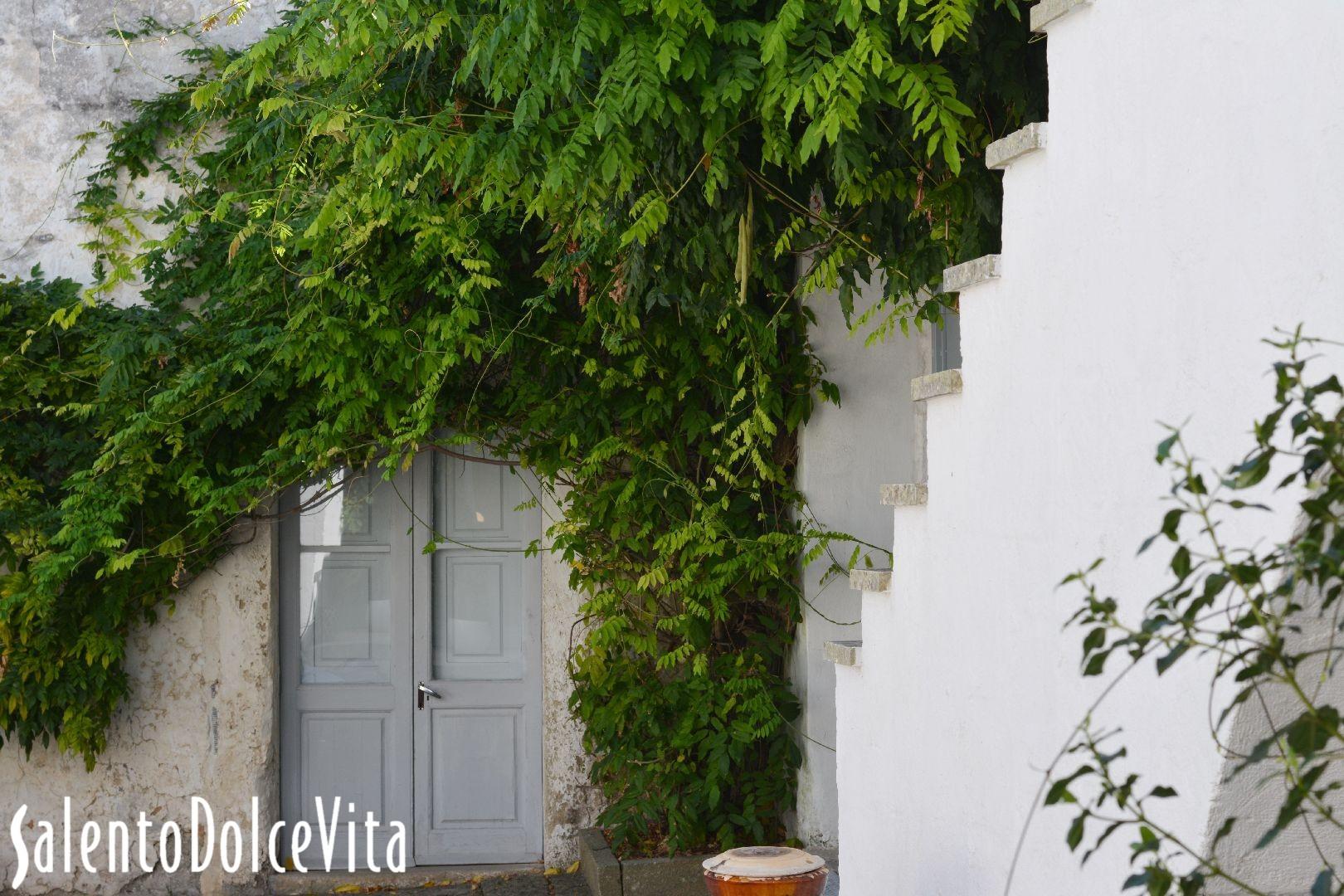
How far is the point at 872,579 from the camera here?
10.6 feet

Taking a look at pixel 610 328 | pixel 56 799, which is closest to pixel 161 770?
pixel 56 799

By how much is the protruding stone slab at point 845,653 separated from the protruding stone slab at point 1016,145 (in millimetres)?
1333

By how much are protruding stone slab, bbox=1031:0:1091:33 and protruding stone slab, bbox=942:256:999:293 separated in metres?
0.48

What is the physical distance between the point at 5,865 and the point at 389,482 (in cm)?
248

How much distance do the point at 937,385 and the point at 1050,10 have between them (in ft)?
2.73

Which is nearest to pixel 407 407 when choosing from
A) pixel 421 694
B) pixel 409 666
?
pixel 409 666

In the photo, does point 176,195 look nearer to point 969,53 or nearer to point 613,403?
point 613,403

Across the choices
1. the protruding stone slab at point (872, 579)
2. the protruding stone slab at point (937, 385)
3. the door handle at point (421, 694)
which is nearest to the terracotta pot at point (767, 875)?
the protruding stone slab at point (872, 579)

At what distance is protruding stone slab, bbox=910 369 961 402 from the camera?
285 cm

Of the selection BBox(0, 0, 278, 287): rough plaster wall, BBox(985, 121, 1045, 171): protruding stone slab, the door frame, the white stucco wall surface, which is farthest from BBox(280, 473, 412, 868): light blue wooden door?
BBox(985, 121, 1045, 171): protruding stone slab

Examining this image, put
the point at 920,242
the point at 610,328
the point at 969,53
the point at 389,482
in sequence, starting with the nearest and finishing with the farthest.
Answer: the point at 969,53
the point at 920,242
the point at 610,328
the point at 389,482

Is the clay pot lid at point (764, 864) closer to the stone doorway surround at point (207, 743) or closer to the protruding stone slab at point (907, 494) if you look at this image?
the protruding stone slab at point (907, 494)

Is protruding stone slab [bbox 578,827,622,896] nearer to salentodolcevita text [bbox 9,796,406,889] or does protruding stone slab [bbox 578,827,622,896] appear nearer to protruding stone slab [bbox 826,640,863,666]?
salentodolcevita text [bbox 9,796,406,889]

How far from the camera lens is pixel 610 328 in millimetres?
5602
